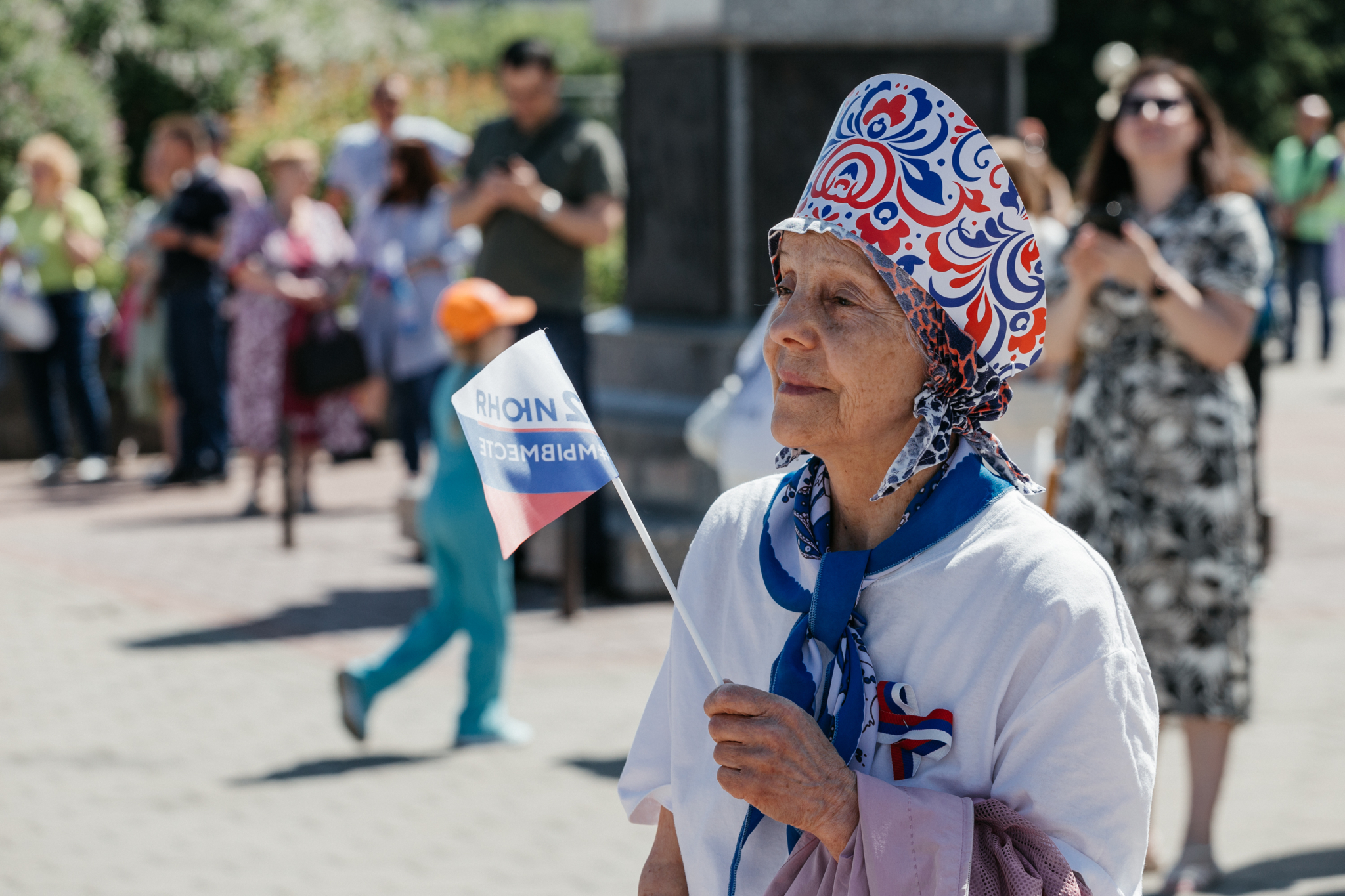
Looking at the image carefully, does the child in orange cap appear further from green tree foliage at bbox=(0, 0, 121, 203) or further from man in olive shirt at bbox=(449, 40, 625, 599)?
green tree foliage at bbox=(0, 0, 121, 203)

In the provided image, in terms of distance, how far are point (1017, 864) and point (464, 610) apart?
14.8 ft

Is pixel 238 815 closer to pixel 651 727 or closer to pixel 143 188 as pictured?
pixel 651 727

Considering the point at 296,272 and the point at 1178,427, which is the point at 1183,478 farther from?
the point at 296,272

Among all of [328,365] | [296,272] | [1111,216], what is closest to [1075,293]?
[1111,216]

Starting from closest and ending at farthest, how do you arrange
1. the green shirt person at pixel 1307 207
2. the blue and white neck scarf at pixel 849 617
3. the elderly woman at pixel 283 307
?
the blue and white neck scarf at pixel 849 617 < the elderly woman at pixel 283 307 < the green shirt person at pixel 1307 207

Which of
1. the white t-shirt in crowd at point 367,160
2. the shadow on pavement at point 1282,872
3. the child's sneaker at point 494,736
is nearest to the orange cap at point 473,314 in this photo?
the child's sneaker at point 494,736

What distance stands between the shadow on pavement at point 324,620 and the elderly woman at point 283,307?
6.47ft

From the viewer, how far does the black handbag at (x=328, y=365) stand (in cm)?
1074

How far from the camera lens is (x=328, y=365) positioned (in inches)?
424

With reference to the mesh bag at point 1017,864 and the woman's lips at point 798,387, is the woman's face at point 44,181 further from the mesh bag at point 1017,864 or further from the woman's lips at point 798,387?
the mesh bag at point 1017,864

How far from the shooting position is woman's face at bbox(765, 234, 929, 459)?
223 centimetres

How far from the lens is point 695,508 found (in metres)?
8.90

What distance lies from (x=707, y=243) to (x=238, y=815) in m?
4.25

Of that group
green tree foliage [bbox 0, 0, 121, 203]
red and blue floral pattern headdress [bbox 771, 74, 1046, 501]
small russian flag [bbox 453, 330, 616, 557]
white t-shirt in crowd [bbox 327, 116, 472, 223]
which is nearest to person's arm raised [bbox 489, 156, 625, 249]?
white t-shirt in crowd [bbox 327, 116, 472, 223]
